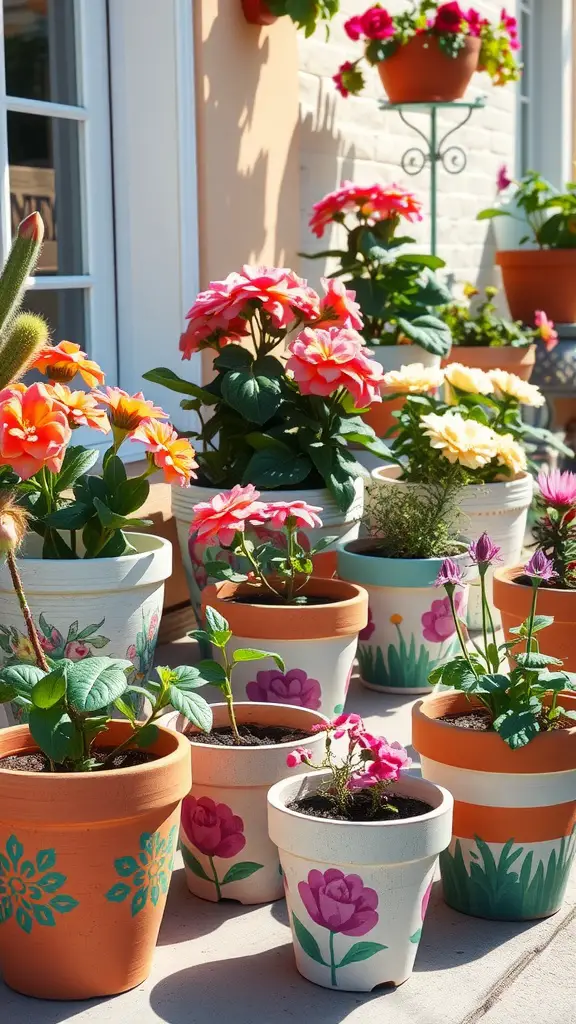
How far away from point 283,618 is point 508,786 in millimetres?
588

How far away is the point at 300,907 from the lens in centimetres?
170

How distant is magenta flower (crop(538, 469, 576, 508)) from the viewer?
8.23 ft

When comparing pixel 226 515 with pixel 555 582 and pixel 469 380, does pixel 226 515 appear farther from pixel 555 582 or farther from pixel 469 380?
pixel 469 380

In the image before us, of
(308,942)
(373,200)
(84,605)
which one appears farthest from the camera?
(373,200)

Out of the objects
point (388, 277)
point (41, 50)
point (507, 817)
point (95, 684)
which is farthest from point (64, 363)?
point (388, 277)

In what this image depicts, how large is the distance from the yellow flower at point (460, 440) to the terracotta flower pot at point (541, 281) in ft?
9.77

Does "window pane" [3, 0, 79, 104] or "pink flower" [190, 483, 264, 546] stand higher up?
"window pane" [3, 0, 79, 104]

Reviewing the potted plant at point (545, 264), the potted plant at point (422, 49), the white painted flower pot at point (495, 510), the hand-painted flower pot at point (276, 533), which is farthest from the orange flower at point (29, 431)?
the potted plant at point (545, 264)

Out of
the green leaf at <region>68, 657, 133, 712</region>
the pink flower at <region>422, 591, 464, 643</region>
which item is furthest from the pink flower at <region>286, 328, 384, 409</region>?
the green leaf at <region>68, 657, 133, 712</region>

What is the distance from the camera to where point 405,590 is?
283 cm

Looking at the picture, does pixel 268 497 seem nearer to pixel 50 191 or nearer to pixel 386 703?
pixel 386 703

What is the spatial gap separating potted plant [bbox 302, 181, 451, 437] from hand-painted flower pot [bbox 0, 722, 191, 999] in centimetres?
227

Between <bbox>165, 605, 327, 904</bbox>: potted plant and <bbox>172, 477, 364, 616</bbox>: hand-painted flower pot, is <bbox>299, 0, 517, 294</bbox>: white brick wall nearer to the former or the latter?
<bbox>172, 477, 364, 616</bbox>: hand-painted flower pot

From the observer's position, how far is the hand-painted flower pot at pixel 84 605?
2.18m
